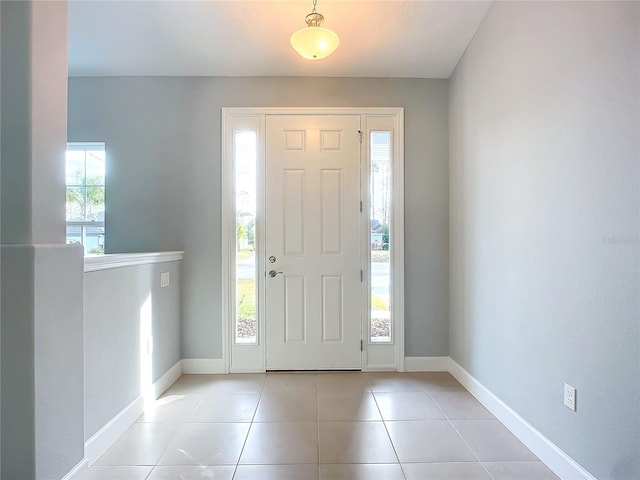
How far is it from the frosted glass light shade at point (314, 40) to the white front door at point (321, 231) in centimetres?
81

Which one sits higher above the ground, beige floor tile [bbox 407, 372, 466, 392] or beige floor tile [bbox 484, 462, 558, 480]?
beige floor tile [bbox 484, 462, 558, 480]

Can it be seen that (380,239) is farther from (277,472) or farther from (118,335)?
(118,335)

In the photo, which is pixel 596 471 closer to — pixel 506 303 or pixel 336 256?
pixel 506 303

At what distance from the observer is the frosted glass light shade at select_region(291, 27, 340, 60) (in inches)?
79.0

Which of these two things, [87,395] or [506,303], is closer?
[87,395]

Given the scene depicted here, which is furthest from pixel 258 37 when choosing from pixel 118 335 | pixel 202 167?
pixel 118 335

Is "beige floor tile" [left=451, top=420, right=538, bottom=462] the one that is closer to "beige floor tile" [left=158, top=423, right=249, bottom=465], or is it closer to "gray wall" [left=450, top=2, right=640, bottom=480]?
"gray wall" [left=450, top=2, right=640, bottom=480]

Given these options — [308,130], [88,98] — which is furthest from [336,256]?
[88,98]

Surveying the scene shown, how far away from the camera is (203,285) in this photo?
2.88 m

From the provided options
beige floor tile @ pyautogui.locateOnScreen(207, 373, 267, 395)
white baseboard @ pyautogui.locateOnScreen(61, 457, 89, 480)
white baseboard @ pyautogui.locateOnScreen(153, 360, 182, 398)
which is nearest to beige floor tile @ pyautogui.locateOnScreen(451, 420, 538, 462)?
beige floor tile @ pyautogui.locateOnScreen(207, 373, 267, 395)

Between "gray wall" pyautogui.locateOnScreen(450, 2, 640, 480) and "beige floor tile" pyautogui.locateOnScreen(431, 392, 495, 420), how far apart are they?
0.54ft

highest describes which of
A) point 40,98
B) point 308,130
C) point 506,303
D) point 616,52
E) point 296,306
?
point 308,130

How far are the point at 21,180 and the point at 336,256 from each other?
210 cm

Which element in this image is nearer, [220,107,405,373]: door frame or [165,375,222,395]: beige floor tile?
[165,375,222,395]: beige floor tile
